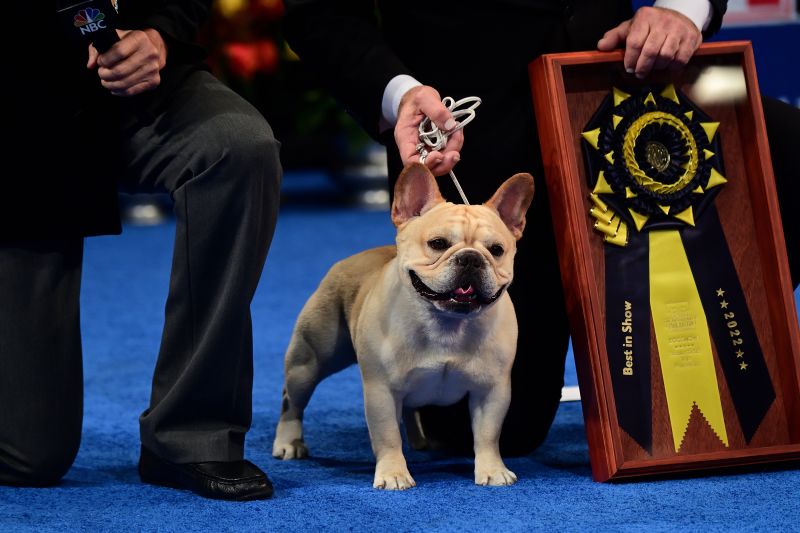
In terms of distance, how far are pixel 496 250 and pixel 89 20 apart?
2.49 ft

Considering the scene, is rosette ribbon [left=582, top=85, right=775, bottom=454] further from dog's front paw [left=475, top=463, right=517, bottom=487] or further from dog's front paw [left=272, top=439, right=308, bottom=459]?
dog's front paw [left=272, top=439, right=308, bottom=459]

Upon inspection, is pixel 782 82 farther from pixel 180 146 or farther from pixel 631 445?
pixel 180 146

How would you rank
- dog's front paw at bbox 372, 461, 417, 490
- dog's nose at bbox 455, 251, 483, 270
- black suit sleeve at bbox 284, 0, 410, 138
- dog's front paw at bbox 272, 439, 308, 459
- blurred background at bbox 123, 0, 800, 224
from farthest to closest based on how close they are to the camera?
blurred background at bbox 123, 0, 800, 224 < dog's front paw at bbox 272, 439, 308, 459 < black suit sleeve at bbox 284, 0, 410, 138 < dog's front paw at bbox 372, 461, 417, 490 < dog's nose at bbox 455, 251, 483, 270

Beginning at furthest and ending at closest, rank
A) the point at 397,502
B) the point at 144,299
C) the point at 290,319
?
the point at 144,299 → the point at 290,319 → the point at 397,502

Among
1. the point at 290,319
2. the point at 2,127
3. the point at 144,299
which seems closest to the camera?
the point at 2,127

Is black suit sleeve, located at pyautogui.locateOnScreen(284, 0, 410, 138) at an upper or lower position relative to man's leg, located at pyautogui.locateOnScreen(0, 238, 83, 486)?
upper

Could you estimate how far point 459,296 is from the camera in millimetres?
2004

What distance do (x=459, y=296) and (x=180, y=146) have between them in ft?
1.77

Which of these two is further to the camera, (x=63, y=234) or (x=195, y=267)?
(x=63, y=234)

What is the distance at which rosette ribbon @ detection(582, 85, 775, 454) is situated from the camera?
7.11ft

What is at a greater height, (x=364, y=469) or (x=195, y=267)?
(x=195, y=267)

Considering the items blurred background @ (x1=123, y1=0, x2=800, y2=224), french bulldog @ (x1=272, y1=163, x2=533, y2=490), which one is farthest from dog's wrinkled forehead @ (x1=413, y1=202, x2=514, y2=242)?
blurred background @ (x1=123, y1=0, x2=800, y2=224)

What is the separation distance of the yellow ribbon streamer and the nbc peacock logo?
1.01 meters

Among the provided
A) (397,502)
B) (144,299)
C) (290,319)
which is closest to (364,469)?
(397,502)
